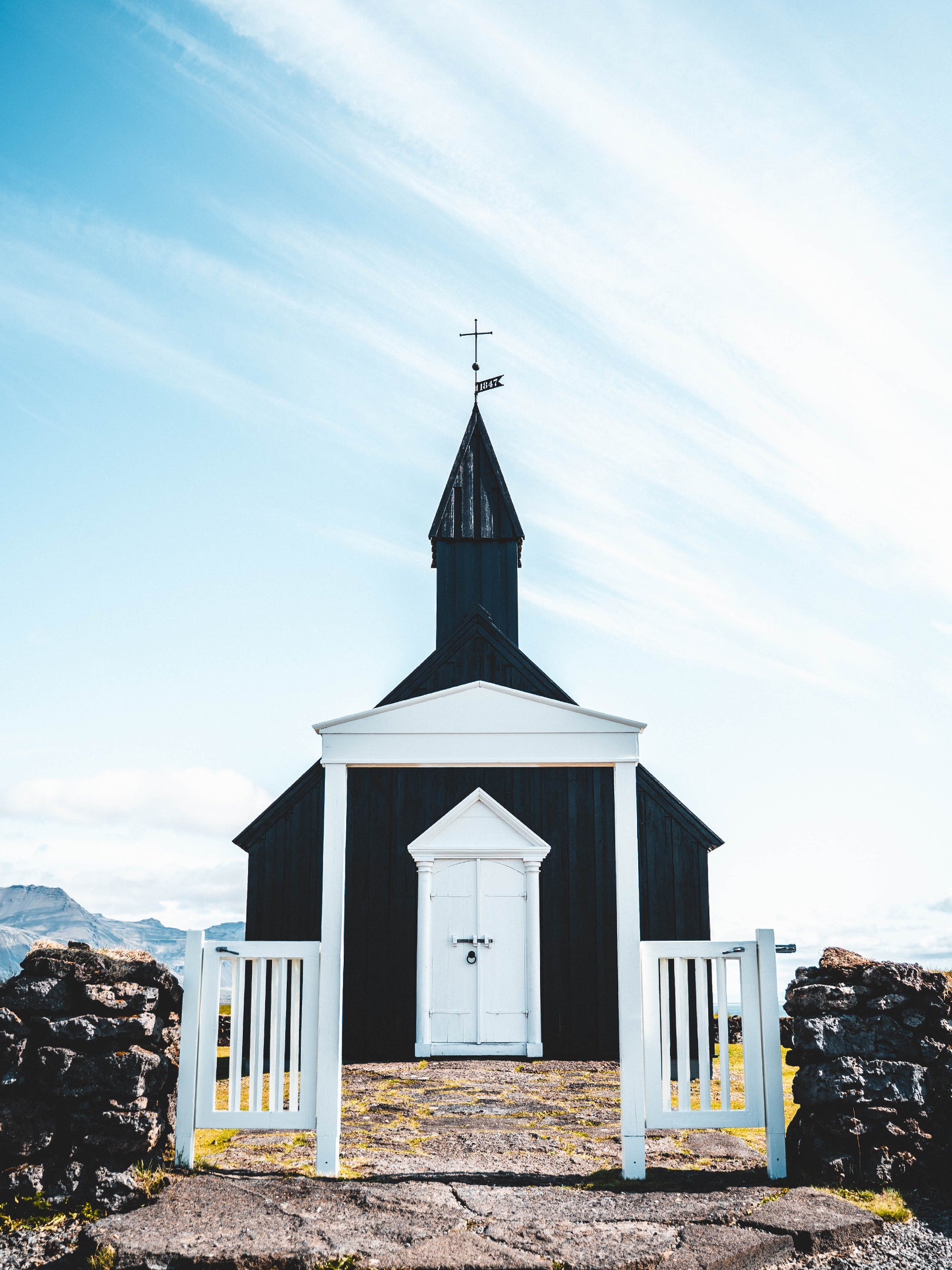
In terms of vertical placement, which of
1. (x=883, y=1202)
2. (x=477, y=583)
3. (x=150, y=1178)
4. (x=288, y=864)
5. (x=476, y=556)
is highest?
(x=476, y=556)

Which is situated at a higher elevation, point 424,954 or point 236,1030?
point 236,1030

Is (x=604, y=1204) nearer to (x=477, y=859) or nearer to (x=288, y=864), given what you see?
(x=477, y=859)

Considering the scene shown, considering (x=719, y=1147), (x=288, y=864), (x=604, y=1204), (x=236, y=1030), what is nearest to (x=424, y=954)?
(x=288, y=864)

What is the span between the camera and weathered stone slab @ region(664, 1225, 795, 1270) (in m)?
4.58

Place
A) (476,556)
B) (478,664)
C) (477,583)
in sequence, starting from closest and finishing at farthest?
(478,664) < (477,583) < (476,556)

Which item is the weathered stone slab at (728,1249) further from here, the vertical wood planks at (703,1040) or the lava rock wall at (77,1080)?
the lava rock wall at (77,1080)

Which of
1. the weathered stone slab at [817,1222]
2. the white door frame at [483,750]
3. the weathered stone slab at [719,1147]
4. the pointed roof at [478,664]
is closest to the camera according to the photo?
the weathered stone slab at [817,1222]

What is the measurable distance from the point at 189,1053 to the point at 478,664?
28.0 ft

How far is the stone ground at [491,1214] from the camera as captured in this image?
15.1ft

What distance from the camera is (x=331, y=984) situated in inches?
252

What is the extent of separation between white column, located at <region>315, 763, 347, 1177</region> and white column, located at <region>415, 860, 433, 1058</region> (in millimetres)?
6012

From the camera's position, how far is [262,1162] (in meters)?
6.32

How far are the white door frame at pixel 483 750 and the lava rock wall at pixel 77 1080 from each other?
3.87ft

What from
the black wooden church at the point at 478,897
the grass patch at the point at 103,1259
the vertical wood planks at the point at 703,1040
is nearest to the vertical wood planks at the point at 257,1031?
the grass patch at the point at 103,1259
